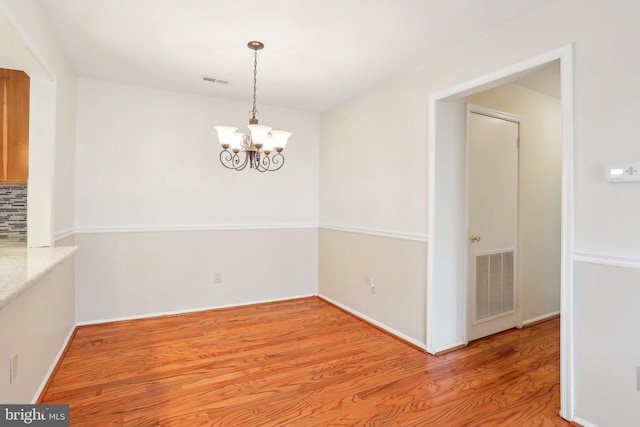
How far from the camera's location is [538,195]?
11.5ft

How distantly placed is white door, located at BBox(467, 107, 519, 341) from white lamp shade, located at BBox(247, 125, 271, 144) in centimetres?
181

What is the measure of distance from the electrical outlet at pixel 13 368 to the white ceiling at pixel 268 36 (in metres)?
2.05

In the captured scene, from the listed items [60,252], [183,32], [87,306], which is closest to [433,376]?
[60,252]

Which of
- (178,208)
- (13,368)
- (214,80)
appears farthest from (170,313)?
(214,80)

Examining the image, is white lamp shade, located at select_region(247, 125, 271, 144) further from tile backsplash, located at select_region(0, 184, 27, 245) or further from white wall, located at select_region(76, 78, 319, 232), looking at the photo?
tile backsplash, located at select_region(0, 184, 27, 245)

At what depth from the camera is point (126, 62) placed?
2.91m

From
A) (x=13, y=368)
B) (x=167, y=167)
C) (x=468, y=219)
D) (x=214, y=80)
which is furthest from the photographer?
(x=167, y=167)

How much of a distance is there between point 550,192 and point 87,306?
16.3 ft

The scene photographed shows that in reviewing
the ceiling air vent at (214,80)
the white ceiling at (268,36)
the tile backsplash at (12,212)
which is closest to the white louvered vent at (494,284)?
the white ceiling at (268,36)

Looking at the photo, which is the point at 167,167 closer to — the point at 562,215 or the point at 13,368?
Answer: the point at 13,368

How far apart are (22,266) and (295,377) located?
5.85 feet

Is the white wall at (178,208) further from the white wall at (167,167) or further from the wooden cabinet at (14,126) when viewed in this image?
the wooden cabinet at (14,126)

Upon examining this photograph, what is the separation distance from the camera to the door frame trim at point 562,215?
192 centimetres

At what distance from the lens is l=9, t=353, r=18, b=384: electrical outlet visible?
1633mm
